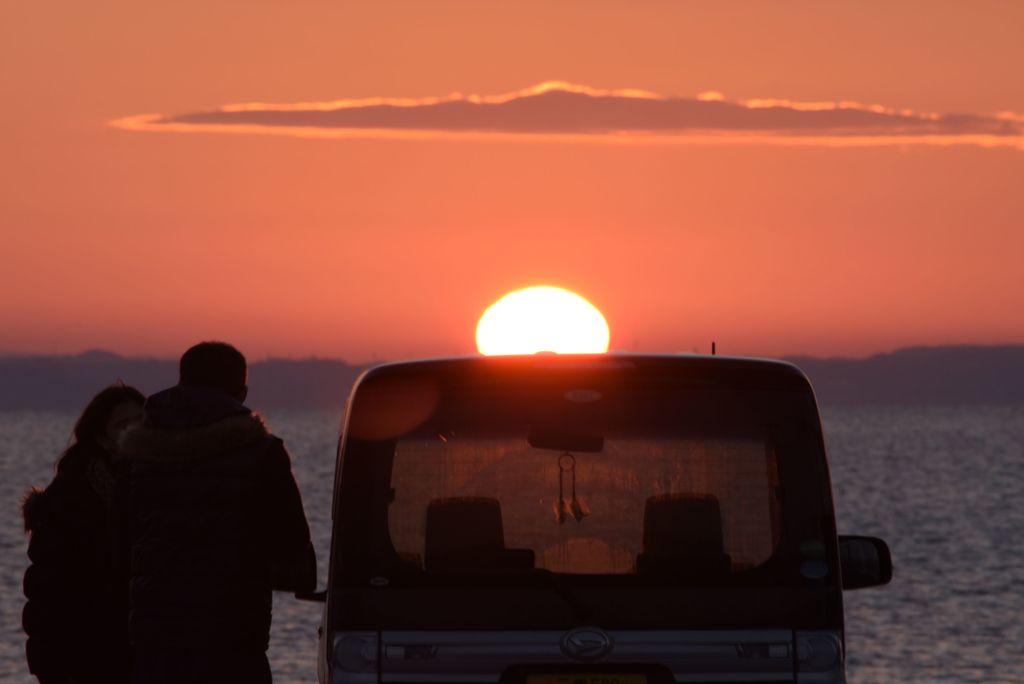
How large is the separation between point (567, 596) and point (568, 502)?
0.56 m

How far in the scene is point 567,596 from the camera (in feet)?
23.7

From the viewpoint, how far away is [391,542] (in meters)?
7.37

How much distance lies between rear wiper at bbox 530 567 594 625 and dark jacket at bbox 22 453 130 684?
2.30 meters

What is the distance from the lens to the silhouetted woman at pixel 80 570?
881cm

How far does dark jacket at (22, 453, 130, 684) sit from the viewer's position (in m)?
8.81

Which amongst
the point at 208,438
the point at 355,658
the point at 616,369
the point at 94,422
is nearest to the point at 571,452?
the point at 616,369

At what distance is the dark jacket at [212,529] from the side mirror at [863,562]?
1.87 m

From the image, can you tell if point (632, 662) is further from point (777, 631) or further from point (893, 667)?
point (893, 667)

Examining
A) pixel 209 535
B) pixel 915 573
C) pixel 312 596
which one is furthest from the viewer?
pixel 915 573

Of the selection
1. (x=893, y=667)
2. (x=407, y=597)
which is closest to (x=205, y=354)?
(x=407, y=597)

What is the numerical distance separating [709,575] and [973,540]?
67937 millimetres

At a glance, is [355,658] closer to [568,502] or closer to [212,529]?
[212,529]

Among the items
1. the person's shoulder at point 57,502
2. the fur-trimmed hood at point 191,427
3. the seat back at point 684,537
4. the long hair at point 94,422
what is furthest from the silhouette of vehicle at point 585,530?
the person's shoulder at point 57,502

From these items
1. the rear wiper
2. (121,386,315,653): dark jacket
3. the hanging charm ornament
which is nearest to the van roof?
the hanging charm ornament
